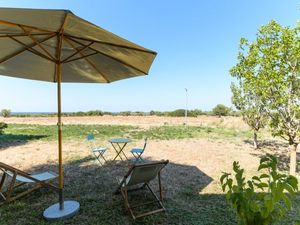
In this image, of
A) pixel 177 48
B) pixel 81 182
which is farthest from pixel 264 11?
pixel 177 48

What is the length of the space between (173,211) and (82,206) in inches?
60.6

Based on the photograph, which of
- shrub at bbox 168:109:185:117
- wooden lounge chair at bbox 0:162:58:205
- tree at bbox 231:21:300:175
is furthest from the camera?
shrub at bbox 168:109:185:117

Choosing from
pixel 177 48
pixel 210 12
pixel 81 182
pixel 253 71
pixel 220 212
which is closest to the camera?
pixel 220 212

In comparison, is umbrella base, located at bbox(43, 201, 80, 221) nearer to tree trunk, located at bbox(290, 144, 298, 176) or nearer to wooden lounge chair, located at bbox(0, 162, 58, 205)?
wooden lounge chair, located at bbox(0, 162, 58, 205)

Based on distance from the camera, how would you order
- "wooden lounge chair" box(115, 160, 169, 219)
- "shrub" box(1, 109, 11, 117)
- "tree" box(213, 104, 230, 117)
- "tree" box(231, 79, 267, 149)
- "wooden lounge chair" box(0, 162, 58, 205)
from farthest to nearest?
"tree" box(213, 104, 230, 117)
"shrub" box(1, 109, 11, 117)
"tree" box(231, 79, 267, 149)
"wooden lounge chair" box(0, 162, 58, 205)
"wooden lounge chair" box(115, 160, 169, 219)

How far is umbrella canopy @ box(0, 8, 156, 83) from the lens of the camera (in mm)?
2064

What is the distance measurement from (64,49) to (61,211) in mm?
2675

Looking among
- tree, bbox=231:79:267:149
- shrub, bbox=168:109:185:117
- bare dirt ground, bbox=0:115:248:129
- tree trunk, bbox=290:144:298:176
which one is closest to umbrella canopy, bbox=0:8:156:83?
tree trunk, bbox=290:144:298:176

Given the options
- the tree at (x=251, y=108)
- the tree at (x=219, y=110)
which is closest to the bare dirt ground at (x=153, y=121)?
the tree at (x=219, y=110)

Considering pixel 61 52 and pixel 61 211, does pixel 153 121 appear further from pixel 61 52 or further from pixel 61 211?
pixel 61 211

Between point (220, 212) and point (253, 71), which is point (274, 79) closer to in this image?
point (253, 71)

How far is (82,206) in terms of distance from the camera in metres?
3.52

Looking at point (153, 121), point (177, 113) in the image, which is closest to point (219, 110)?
point (177, 113)

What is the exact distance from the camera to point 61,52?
371 cm
